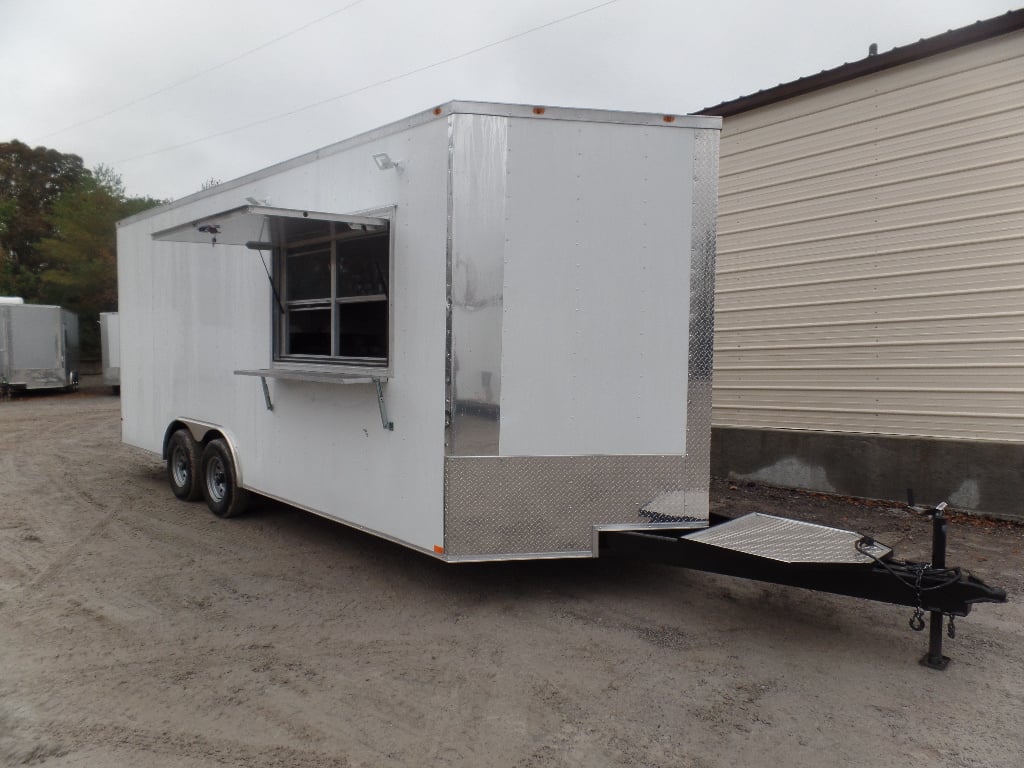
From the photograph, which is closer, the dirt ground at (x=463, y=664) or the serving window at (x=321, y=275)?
the dirt ground at (x=463, y=664)

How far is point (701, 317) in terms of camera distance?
4.48m

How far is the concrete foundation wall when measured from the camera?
6.67 m

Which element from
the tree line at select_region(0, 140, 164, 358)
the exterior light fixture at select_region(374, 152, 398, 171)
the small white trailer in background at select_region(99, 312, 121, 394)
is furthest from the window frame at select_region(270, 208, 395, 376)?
the tree line at select_region(0, 140, 164, 358)

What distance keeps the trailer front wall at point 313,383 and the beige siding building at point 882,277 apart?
206 inches

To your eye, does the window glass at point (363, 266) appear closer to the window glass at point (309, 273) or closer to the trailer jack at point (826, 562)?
the window glass at point (309, 273)

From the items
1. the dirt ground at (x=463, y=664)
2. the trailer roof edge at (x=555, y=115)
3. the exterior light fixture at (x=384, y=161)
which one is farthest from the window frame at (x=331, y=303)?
the dirt ground at (x=463, y=664)

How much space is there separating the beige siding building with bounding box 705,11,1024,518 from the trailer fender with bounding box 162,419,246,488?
5610 millimetres

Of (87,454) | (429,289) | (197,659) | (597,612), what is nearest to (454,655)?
(597,612)

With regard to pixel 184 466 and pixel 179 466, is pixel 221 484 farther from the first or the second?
pixel 179 466

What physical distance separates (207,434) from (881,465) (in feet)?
22.4

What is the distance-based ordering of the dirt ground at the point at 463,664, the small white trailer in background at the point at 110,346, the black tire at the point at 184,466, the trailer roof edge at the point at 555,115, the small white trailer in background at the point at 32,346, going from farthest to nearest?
the small white trailer in background at the point at 110,346, the small white trailer in background at the point at 32,346, the black tire at the point at 184,466, the trailer roof edge at the point at 555,115, the dirt ground at the point at 463,664

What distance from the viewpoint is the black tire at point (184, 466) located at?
7.25 metres

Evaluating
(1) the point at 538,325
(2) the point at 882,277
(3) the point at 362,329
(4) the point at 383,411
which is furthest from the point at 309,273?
(2) the point at 882,277

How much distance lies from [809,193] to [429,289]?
5496 mm
